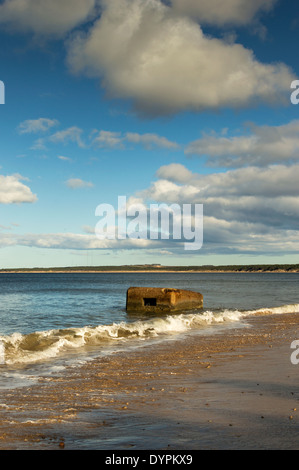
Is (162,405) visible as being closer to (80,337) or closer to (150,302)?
(80,337)

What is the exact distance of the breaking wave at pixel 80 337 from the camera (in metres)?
11.2

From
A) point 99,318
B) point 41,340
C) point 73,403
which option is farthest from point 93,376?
point 99,318

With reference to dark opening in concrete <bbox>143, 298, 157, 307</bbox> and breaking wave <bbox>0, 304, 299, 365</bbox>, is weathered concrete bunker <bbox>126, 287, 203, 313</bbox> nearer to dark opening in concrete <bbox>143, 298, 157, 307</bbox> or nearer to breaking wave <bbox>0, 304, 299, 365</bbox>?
dark opening in concrete <bbox>143, 298, 157, 307</bbox>

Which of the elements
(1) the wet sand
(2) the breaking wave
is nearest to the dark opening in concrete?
(2) the breaking wave

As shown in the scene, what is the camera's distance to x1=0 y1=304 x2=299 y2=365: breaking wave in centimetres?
1123

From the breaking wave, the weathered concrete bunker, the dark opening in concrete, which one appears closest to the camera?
the breaking wave

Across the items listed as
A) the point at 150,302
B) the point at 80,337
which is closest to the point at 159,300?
the point at 150,302

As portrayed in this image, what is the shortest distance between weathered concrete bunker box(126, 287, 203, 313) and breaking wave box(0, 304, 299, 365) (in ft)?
12.9

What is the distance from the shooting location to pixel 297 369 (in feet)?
28.5

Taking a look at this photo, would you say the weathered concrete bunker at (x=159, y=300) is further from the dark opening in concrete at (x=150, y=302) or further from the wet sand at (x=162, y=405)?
the wet sand at (x=162, y=405)

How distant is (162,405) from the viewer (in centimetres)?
628

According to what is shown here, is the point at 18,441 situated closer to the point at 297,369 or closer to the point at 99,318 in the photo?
the point at 297,369
